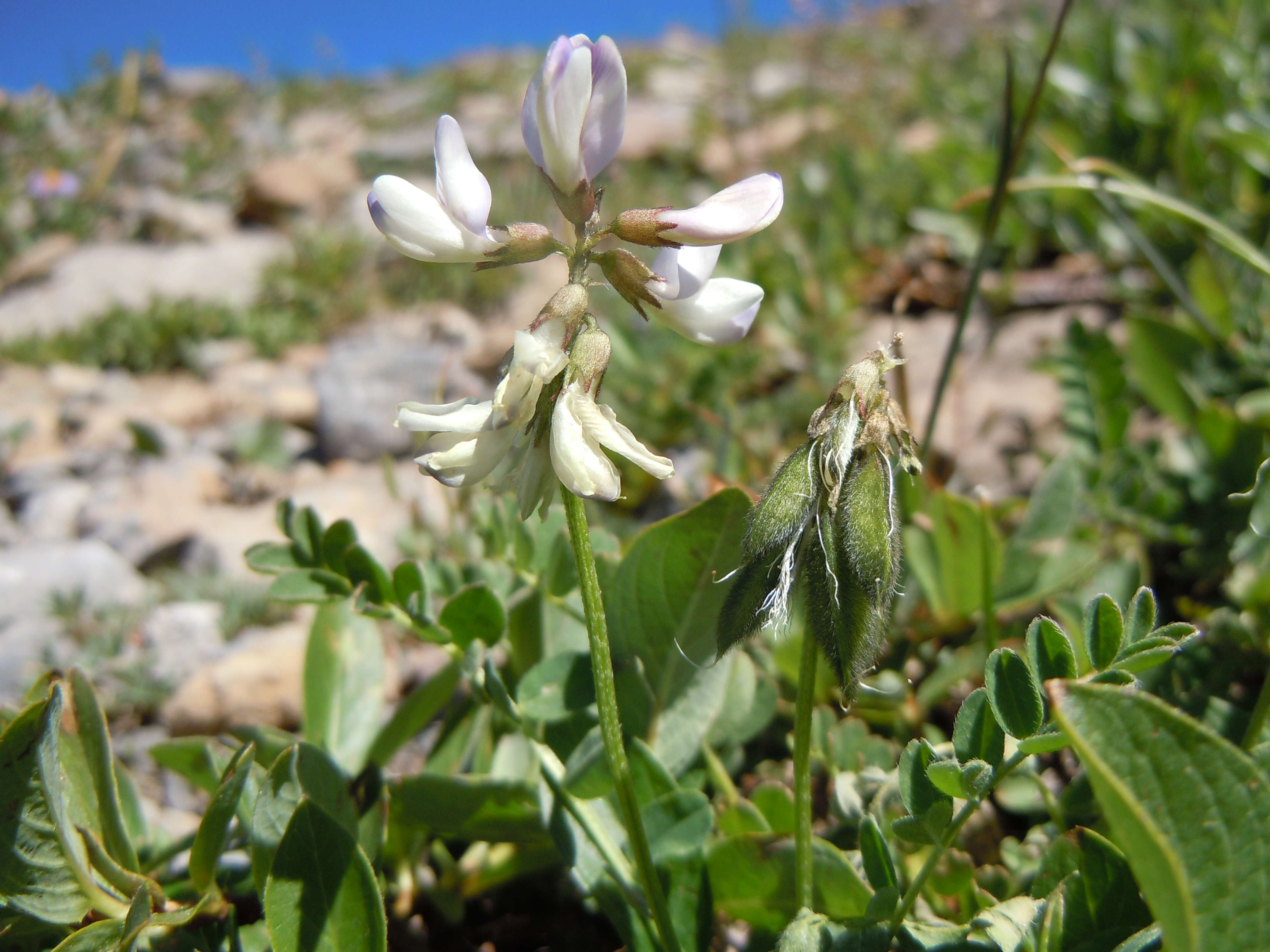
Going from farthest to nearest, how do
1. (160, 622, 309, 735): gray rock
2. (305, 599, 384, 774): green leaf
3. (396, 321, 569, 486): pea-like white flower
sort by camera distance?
(160, 622, 309, 735): gray rock < (305, 599, 384, 774): green leaf < (396, 321, 569, 486): pea-like white flower

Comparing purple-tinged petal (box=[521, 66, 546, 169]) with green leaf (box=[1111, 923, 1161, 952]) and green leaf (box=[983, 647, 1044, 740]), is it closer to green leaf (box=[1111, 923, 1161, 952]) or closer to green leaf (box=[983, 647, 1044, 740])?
green leaf (box=[983, 647, 1044, 740])

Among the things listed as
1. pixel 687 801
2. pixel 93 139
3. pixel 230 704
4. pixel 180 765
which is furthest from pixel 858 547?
pixel 93 139

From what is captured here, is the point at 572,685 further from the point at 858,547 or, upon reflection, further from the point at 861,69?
the point at 861,69

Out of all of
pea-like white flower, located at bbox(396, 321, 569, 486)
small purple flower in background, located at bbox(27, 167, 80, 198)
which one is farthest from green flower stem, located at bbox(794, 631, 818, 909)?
small purple flower in background, located at bbox(27, 167, 80, 198)

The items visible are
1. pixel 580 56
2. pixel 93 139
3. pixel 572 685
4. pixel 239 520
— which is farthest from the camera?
pixel 93 139

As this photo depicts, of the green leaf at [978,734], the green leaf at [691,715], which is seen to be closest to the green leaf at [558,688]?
the green leaf at [691,715]

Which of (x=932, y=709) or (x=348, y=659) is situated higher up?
(x=348, y=659)

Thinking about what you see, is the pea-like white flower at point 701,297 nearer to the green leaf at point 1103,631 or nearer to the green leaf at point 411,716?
the green leaf at point 1103,631
